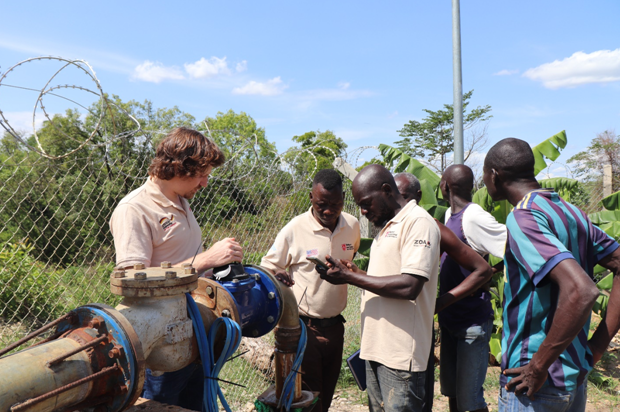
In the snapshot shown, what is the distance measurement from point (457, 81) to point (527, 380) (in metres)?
4.12

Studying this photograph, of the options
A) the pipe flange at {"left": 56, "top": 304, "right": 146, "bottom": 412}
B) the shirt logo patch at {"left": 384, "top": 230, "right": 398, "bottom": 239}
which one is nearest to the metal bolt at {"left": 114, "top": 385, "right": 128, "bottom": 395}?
the pipe flange at {"left": 56, "top": 304, "right": 146, "bottom": 412}

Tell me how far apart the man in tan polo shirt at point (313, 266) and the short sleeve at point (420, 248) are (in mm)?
760

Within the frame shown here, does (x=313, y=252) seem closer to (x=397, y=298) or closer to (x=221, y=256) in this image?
(x=397, y=298)

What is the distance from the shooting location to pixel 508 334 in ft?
6.26

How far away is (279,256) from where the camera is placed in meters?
2.94

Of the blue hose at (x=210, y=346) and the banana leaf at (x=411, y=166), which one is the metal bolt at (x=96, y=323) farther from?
the banana leaf at (x=411, y=166)

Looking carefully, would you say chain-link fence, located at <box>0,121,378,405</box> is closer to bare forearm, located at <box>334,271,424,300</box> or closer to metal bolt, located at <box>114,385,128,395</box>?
bare forearm, located at <box>334,271,424,300</box>

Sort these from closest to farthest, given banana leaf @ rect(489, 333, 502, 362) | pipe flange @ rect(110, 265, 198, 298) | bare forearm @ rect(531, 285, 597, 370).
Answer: pipe flange @ rect(110, 265, 198, 298) < bare forearm @ rect(531, 285, 597, 370) < banana leaf @ rect(489, 333, 502, 362)

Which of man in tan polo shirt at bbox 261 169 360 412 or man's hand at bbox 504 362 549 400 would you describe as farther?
man in tan polo shirt at bbox 261 169 360 412

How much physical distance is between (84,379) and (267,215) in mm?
4257

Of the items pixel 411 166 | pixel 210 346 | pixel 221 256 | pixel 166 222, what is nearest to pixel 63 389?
pixel 210 346

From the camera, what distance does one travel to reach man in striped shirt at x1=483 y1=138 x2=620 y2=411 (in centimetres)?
166

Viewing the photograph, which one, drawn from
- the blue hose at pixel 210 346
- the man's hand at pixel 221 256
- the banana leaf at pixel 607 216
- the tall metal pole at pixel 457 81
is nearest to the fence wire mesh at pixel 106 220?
the tall metal pole at pixel 457 81

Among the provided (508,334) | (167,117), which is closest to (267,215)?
(508,334)
